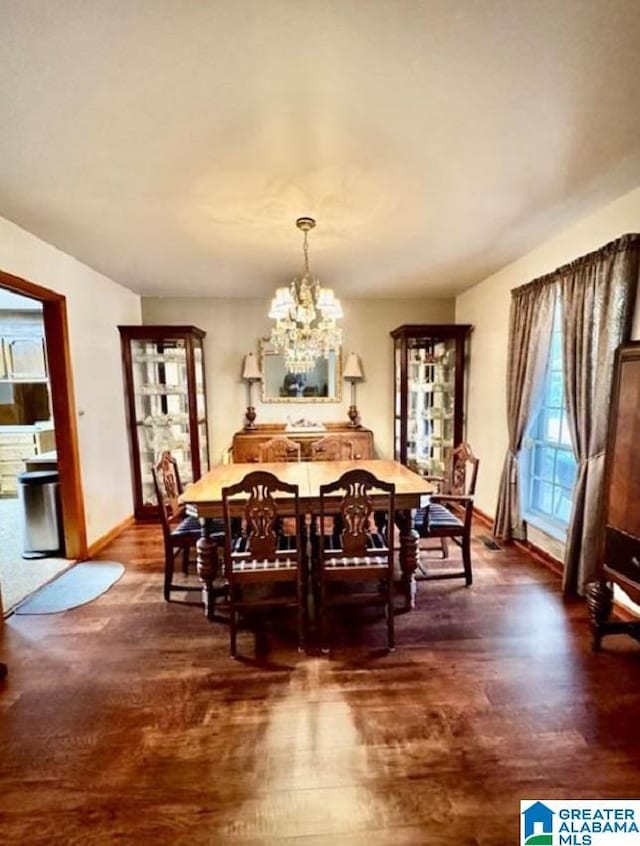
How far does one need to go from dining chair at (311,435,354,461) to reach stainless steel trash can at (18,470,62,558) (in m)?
2.31

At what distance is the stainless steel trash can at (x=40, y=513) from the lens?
11.5ft

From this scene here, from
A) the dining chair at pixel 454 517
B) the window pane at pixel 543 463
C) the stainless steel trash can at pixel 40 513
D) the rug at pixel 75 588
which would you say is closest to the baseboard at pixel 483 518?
the window pane at pixel 543 463

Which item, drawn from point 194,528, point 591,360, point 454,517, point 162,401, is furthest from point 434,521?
point 162,401

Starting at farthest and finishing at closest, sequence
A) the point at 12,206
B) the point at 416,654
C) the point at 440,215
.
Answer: the point at 440,215 → the point at 12,206 → the point at 416,654

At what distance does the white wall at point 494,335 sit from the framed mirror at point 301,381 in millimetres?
1613

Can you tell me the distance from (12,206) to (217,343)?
2623 millimetres

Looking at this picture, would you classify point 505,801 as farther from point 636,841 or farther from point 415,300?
point 415,300

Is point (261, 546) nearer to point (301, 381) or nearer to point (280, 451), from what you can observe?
point (280, 451)

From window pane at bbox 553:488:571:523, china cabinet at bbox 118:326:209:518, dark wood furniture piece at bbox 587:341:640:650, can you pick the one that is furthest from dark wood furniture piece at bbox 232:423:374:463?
dark wood furniture piece at bbox 587:341:640:650

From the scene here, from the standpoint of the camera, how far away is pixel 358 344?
16.7ft

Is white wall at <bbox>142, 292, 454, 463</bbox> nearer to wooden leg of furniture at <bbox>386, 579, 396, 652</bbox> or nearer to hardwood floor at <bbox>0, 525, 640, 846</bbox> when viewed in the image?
hardwood floor at <bbox>0, 525, 640, 846</bbox>

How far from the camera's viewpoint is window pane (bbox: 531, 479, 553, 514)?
3541 millimetres

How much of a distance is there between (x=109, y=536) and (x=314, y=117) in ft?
12.6

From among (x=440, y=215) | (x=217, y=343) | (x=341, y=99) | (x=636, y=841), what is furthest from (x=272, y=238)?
(x=636, y=841)
